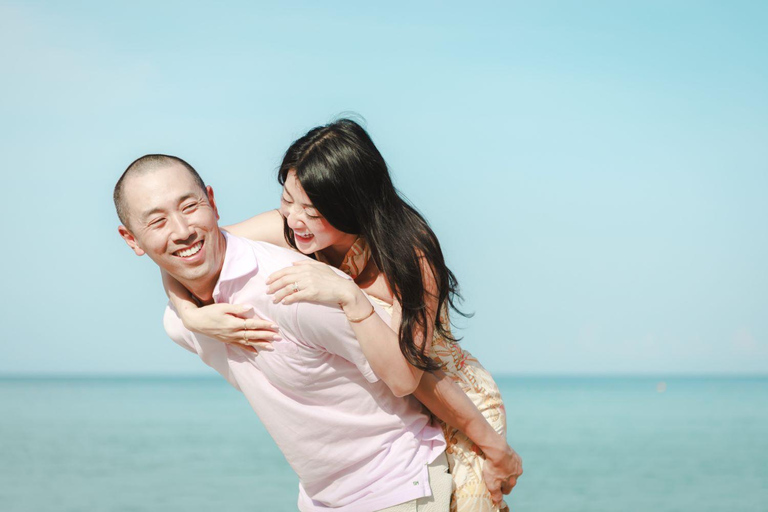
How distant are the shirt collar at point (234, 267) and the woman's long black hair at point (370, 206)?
14.5 inches

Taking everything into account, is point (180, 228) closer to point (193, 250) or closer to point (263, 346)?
point (193, 250)

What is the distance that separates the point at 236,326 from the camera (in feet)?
9.28

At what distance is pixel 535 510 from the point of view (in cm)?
1650

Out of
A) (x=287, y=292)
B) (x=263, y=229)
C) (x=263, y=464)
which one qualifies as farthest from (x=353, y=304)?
(x=263, y=464)

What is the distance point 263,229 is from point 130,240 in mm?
660

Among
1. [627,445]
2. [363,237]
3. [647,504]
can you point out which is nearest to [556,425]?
[627,445]

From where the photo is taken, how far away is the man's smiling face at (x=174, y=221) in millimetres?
2820

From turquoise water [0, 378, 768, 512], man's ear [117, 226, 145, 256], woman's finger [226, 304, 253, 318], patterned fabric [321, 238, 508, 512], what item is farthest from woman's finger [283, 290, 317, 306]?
turquoise water [0, 378, 768, 512]

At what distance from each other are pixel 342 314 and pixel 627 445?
80.4 ft

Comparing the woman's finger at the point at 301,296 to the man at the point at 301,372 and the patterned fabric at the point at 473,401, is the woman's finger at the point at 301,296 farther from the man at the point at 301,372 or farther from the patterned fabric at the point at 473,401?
the patterned fabric at the point at 473,401

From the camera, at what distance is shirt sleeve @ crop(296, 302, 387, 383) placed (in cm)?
275

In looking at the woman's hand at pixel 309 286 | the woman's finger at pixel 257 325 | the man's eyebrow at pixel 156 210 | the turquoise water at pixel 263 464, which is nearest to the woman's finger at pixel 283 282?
the woman's hand at pixel 309 286

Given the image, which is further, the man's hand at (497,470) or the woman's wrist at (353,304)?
the man's hand at (497,470)

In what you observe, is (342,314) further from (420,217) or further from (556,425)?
(556,425)
